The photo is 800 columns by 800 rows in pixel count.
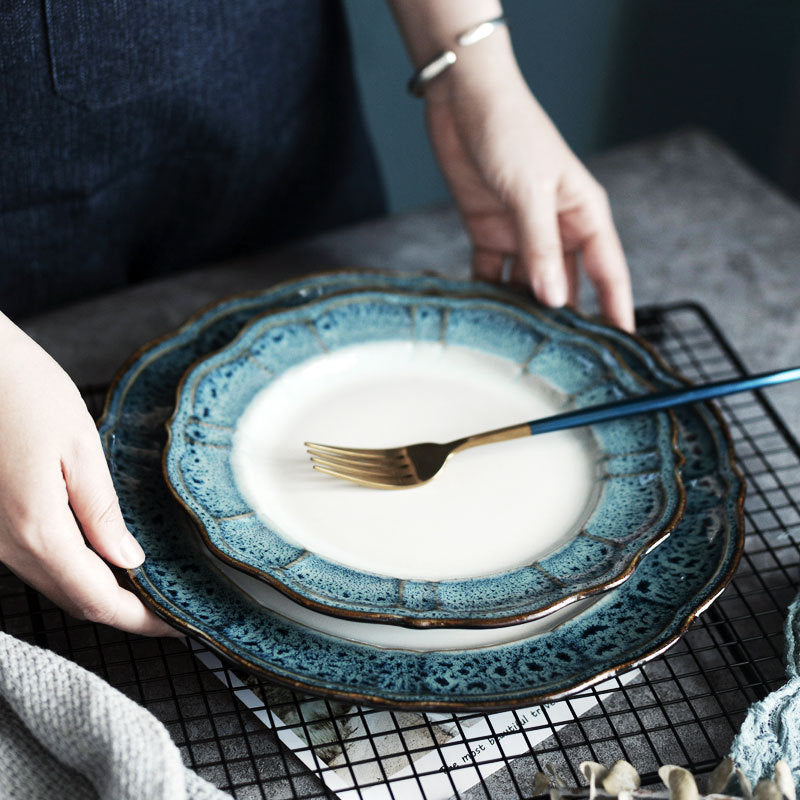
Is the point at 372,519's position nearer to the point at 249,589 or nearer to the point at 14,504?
the point at 249,589

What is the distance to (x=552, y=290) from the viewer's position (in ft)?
2.82

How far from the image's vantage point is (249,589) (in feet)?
1.96

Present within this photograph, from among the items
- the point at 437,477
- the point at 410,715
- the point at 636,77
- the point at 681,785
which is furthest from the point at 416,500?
the point at 636,77

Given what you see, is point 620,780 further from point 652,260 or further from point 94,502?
point 652,260

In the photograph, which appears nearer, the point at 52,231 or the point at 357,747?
the point at 357,747

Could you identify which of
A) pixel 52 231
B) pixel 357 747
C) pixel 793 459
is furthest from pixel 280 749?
pixel 52 231

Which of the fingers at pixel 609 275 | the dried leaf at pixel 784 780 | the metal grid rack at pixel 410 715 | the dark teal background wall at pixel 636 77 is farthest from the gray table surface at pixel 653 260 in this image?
the dark teal background wall at pixel 636 77

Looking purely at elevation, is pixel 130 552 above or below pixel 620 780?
above

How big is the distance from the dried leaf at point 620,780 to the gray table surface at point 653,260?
49cm

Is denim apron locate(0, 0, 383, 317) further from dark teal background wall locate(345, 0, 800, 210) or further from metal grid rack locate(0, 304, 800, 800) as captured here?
dark teal background wall locate(345, 0, 800, 210)

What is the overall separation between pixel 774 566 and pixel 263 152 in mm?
711

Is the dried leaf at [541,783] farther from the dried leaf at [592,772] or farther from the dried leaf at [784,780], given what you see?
the dried leaf at [784,780]

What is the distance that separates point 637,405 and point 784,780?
299 millimetres

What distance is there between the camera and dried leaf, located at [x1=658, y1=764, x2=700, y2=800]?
1.61ft
